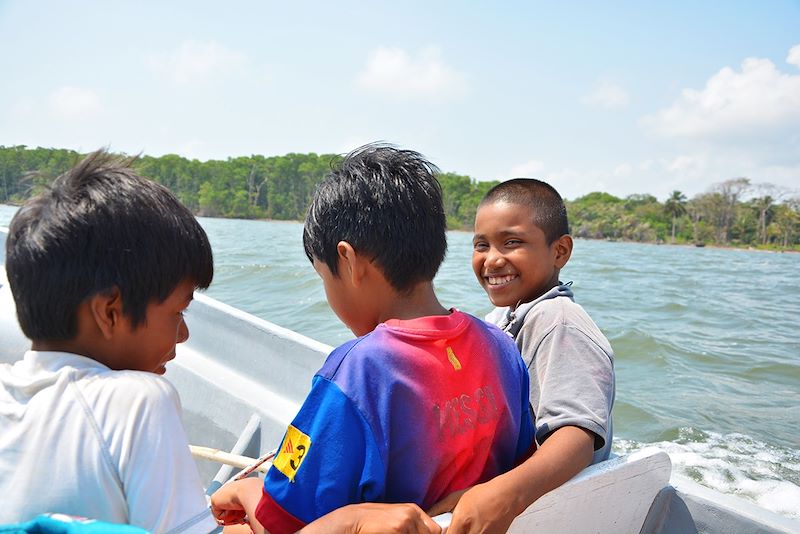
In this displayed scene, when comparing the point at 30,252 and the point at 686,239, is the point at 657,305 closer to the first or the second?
the point at 30,252

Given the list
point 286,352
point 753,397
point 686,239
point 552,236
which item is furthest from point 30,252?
point 686,239

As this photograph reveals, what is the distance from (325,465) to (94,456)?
30cm

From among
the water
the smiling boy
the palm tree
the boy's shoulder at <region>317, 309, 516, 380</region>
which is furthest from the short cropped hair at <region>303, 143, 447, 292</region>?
the palm tree

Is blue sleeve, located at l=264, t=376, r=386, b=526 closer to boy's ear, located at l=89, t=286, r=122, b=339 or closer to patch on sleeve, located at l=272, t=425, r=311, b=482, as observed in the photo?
patch on sleeve, located at l=272, t=425, r=311, b=482

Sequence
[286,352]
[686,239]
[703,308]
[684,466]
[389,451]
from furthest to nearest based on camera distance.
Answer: [686,239]
[703,308]
[684,466]
[286,352]
[389,451]

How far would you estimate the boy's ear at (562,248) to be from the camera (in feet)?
5.49

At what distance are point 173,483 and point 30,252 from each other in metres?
0.38

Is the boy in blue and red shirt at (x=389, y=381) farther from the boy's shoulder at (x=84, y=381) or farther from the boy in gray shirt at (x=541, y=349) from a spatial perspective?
the boy's shoulder at (x=84, y=381)

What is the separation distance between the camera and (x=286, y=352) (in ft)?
8.11

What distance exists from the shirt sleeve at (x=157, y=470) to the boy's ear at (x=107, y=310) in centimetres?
12

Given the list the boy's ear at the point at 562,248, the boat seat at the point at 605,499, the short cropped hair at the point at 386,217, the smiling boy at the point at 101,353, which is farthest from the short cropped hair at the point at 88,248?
the boy's ear at the point at 562,248

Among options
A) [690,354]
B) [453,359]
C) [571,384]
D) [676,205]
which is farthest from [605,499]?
[676,205]

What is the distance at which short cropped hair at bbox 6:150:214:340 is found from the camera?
2.80ft

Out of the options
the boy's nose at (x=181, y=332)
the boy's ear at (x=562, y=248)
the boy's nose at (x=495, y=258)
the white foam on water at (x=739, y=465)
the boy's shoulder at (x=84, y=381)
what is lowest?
the white foam on water at (x=739, y=465)
